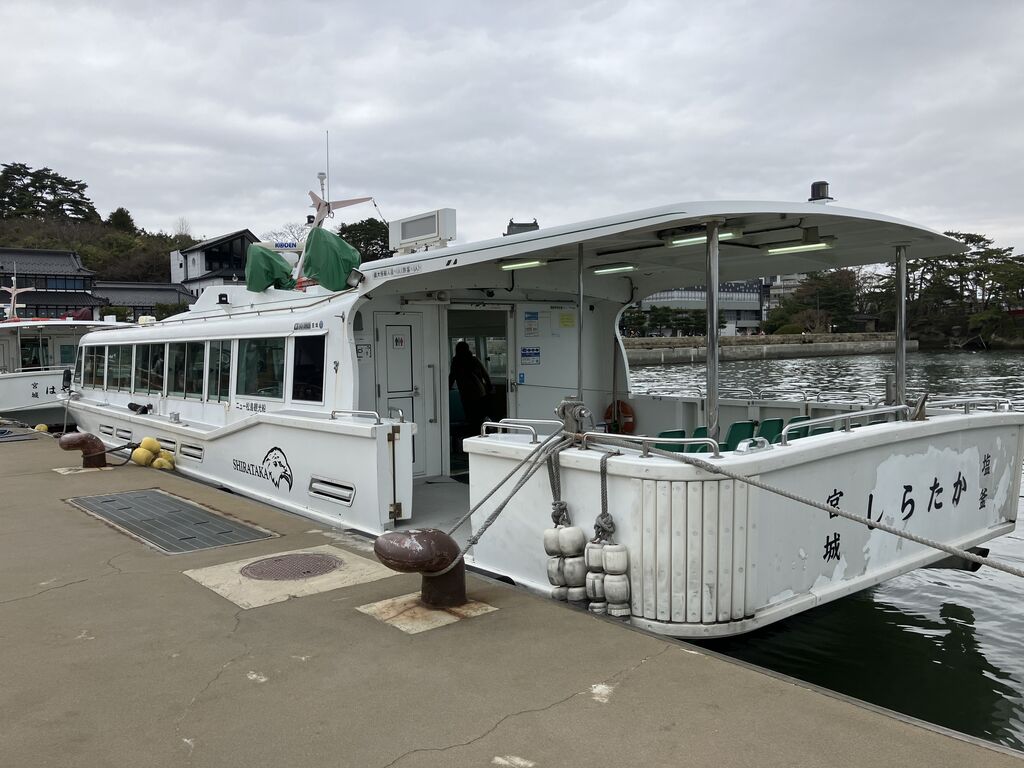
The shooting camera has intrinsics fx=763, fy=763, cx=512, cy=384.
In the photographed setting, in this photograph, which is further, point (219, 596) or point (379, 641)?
point (219, 596)

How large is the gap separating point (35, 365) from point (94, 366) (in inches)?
282

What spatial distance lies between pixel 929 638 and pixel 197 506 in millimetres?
6694

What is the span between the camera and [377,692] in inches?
136

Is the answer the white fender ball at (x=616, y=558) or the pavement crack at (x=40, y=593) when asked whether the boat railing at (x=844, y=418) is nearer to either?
the white fender ball at (x=616, y=558)

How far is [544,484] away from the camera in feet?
15.2

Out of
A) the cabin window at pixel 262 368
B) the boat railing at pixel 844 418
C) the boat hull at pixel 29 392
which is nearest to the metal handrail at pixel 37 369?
the boat hull at pixel 29 392

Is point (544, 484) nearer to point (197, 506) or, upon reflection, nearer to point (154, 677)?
point (154, 677)

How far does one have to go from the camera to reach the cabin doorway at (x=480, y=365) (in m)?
8.94

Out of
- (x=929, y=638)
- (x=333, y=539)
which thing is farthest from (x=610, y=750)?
(x=929, y=638)

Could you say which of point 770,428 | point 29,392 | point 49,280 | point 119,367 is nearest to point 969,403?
point 770,428

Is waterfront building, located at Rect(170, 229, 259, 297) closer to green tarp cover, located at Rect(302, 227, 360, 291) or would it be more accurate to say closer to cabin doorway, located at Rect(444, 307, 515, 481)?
cabin doorway, located at Rect(444, 307, 515, 481)

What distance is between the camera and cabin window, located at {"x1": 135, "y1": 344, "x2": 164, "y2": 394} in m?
10.7

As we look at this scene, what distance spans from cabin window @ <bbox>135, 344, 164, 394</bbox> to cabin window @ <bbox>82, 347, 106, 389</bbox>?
2.07 m

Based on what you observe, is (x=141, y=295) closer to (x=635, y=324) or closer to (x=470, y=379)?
(x=635, y=324)
